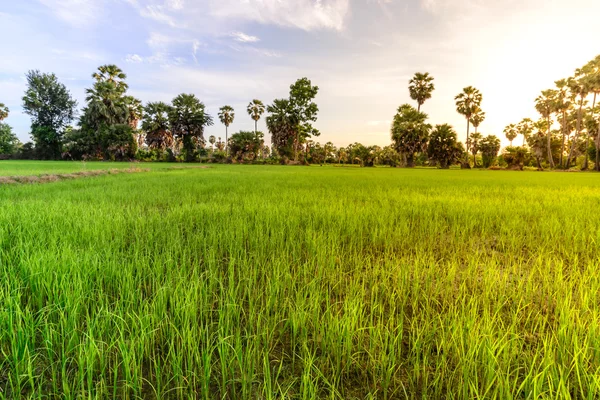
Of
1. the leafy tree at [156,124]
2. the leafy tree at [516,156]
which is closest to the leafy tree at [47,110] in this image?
the leafy tree at [156,124]

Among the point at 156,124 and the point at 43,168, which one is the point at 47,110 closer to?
the point at 156,124

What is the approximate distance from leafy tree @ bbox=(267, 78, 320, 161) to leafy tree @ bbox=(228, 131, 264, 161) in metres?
3.72

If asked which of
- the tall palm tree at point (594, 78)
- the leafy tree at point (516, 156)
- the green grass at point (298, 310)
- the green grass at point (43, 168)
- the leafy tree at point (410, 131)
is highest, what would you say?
the tall palm tree at point (594, 78)

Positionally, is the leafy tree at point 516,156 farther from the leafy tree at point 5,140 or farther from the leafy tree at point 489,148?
the leafy tree at point 5,140

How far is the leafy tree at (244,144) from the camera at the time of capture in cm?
5084

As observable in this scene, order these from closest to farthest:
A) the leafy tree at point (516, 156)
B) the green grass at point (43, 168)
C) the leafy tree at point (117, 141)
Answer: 1. the green grass at point (43, 168)
2. the leafy tree at point (117, 141)
3. the leafy tree at point (516, 156)

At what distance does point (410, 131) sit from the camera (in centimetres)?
4391

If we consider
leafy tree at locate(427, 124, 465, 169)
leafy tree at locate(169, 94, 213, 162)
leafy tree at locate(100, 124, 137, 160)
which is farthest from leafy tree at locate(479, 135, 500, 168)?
leafy tree at locate(100, 124, 137, 160)

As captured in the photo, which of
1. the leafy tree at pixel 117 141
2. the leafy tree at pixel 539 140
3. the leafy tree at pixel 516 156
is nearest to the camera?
the leafy tree at pixel 117 141

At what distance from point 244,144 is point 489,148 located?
49.9 meters

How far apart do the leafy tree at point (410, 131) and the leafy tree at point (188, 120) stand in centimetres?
3524

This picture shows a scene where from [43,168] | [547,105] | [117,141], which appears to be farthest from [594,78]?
[117,141]

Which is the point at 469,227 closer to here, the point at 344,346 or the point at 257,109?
the point at 344,346

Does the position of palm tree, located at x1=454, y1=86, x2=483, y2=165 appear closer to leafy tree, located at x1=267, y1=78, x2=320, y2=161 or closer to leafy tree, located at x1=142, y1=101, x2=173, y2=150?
leafy tree, located at x1=267, y1=78, x2=320, y2=161
